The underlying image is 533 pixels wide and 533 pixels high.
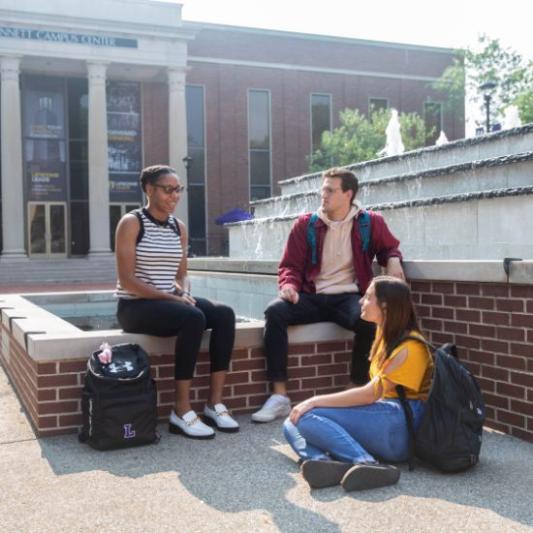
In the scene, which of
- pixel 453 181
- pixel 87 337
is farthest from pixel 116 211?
pixel 87 337

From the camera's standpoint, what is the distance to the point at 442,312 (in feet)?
15.7

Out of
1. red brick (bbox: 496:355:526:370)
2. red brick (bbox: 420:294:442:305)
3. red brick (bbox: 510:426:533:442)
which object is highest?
red brick (bbox: 420:294:442:305)

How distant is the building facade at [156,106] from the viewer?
29422mm

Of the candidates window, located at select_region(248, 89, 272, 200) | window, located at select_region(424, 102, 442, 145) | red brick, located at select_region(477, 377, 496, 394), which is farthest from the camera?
window, located at select_region(424, 102, 442, 145)

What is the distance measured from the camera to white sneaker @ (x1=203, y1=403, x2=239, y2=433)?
14.7ft

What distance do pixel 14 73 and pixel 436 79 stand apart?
86.2 feet

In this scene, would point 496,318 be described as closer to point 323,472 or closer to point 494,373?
point 494,373

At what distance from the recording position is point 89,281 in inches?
1113

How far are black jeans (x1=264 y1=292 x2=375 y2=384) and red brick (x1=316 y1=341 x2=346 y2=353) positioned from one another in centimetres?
22

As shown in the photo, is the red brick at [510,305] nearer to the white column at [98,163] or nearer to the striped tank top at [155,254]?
the striped tank top at [155,254]

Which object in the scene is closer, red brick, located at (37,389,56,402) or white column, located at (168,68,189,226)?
red brick, located at (37,389,56,402)

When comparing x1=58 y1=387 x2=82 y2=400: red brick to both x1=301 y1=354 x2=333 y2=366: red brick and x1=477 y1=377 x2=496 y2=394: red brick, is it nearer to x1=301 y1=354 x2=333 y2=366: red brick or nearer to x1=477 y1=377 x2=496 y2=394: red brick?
x1=301 y1=354 x2=333 y2=366: red brick

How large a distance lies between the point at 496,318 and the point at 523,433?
73cm

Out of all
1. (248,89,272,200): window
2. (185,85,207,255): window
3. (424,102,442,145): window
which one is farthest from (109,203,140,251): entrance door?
(424,102,442,145): window
